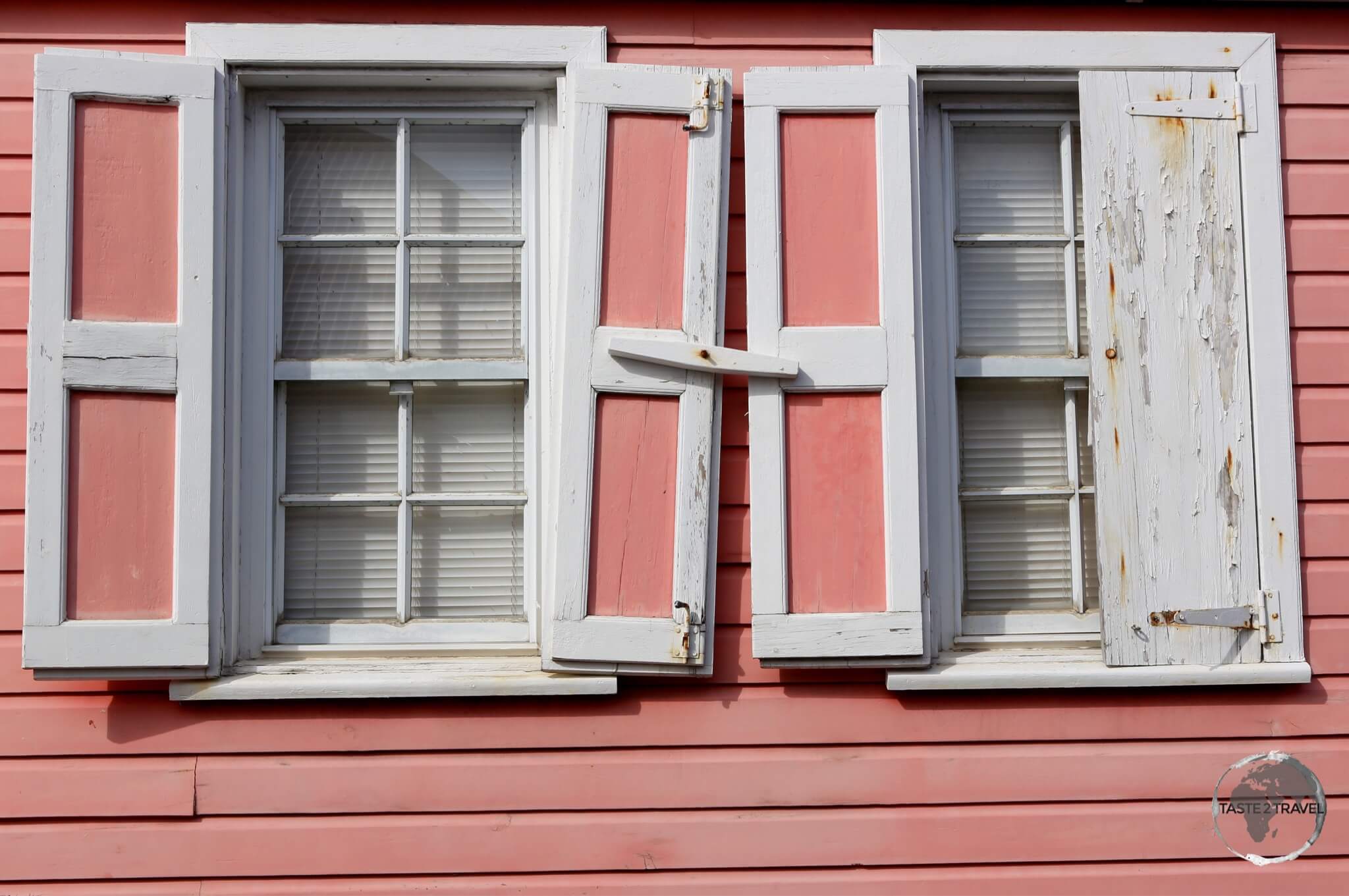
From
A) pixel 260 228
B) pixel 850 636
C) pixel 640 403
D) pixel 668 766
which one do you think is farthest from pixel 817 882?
pixel 260 228

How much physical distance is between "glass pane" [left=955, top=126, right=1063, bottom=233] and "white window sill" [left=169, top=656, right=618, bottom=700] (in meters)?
1.49

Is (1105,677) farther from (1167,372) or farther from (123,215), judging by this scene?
(123,215)

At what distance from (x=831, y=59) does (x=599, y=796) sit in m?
1.87

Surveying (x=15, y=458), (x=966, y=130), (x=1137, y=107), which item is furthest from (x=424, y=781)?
(x=1137, y=107)

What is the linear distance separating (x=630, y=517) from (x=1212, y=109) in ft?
5.62

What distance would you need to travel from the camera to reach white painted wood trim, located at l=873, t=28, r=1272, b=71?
2529mm

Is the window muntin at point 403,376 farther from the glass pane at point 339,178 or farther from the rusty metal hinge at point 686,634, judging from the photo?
the rusty metal hinge at point 686,634

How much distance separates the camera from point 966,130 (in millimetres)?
2680

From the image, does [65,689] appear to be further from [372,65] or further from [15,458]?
[372,65]

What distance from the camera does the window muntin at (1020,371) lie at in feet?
8.53

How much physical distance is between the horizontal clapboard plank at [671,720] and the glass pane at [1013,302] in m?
0.88

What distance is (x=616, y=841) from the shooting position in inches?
95.5

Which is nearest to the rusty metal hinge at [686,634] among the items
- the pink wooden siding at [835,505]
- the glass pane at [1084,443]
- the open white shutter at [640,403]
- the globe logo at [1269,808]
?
the open white shutter at [640,403]

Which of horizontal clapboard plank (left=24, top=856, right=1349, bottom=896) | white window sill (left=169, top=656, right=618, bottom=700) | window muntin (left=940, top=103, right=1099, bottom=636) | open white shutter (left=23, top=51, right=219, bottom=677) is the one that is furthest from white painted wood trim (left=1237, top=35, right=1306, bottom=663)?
open white shutter (left=23, top=51, right=219, bottom=677)
